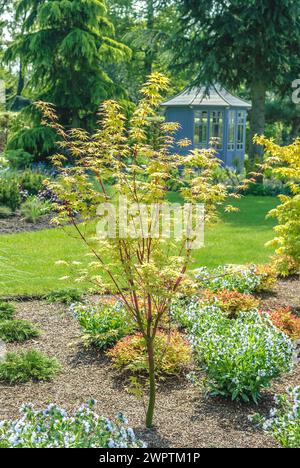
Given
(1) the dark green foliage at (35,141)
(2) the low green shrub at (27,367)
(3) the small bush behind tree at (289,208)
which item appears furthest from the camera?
(1) the dark green foliage at (35,141)

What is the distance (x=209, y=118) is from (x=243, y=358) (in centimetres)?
1956

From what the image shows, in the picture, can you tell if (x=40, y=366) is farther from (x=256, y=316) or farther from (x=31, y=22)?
(x=31, y=22)

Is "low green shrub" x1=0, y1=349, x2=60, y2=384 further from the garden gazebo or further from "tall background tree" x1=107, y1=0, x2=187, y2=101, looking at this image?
"tall background tree" x1=107, y1=0, x2=187, y2=101

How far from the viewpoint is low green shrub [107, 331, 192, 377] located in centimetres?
471

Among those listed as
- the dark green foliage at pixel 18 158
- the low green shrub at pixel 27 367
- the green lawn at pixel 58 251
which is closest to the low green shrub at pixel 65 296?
the green lawn at pixel 58 251

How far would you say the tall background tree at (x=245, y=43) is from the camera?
16109 mm

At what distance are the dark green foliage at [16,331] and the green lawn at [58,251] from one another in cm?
111

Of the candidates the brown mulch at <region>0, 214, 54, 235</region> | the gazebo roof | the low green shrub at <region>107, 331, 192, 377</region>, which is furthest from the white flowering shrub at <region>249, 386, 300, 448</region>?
the gazebo roof

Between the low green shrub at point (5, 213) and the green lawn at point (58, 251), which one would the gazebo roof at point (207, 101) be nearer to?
the green lawn at point (58, 251)

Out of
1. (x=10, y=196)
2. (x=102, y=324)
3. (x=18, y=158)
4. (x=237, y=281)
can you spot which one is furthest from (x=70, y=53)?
(x=102, y=324)

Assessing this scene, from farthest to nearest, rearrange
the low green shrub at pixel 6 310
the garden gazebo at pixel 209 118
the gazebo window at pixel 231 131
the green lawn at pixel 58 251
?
the gazebo window at pixel 231 131 → the garden gazebo at pixel 209 118 → the green lawn at pixel 58 251 → the low green shrub at pixel 6 310

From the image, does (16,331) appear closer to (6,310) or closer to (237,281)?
(6,310)

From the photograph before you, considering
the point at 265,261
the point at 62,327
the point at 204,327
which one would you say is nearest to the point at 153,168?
the point at 204,327
